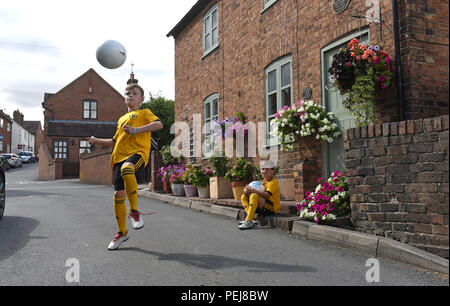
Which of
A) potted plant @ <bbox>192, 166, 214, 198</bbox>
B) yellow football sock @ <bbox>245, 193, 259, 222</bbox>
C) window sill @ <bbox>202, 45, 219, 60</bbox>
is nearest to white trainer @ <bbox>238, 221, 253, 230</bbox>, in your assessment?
yellow football sock @ <bbox>245, 193, 259, 222</bbox>

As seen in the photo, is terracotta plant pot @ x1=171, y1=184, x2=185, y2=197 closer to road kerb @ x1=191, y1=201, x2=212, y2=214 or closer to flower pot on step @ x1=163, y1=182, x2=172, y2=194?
flower pot on step @ x1=163, y1=182, x2=172, y2=194

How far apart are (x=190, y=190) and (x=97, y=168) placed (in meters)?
13.5

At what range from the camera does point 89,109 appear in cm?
3972

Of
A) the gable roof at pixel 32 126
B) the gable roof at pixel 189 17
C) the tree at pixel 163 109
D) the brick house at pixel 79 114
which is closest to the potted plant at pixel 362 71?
the gable roof at pixel 189 17

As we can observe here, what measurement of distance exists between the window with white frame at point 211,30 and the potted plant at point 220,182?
4.41 m

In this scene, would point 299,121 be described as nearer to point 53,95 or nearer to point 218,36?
point 218,36

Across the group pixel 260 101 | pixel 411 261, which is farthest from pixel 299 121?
pixel 411 261

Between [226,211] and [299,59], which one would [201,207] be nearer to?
[226,211]

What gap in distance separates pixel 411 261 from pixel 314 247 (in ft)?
3.64

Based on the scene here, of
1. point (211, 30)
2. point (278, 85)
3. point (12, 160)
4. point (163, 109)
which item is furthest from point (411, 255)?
point (12, 160)

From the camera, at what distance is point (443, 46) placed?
5816 mm

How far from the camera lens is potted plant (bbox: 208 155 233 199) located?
8.86m

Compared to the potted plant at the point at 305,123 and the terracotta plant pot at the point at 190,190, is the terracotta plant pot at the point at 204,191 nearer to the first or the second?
the terracotta plant pot at the point at 190,190

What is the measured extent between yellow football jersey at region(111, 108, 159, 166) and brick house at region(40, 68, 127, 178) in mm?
32464
